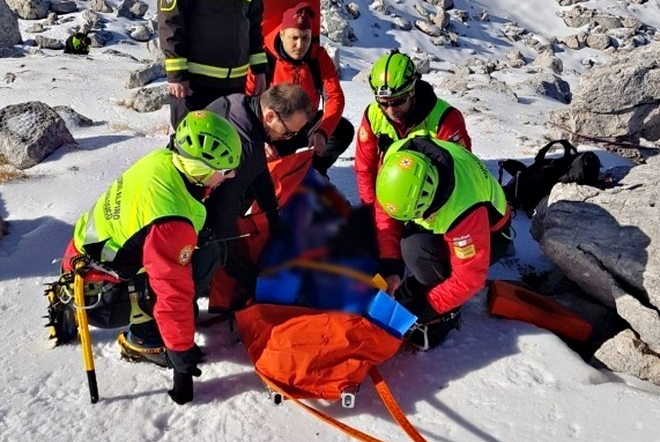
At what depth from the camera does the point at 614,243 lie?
3846mm

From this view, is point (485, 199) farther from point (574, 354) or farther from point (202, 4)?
point (202, 4)

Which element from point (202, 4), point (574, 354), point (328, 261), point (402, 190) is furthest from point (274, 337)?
point (202, 4)

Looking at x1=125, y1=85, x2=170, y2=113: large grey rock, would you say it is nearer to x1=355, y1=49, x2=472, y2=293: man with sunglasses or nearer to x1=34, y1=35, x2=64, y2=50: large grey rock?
x1=355, y1=49, x2=472, y2=293: man with sunglasses

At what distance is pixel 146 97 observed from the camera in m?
8.26

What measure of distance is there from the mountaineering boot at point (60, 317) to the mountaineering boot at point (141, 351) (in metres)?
0.33

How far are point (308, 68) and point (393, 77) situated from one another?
90 centimetres

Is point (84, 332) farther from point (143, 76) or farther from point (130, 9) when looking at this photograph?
point (130, 9)

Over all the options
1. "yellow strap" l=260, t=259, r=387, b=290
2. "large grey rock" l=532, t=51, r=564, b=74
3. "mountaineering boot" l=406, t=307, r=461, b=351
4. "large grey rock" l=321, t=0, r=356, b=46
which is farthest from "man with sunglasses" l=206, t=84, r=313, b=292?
"large grey rock" l=321, t=0, r=356, b=46

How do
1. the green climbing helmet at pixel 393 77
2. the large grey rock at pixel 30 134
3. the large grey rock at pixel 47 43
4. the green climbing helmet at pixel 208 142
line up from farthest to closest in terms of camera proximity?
the large grey rock at pixel 47 43 → the large grey rock at pixel 30 134 → the green climbing helmet at pixel 393 77 → the green climbing helmet at pixel 208 142

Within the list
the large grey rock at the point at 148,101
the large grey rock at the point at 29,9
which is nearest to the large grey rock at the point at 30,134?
the large grey rock at the point at 148,101

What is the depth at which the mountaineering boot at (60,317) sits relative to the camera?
3105mm

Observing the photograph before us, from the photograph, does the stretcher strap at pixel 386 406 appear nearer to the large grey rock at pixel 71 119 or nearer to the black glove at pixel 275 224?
the black glove at pixel 275 224

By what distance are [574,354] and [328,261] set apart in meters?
1.59

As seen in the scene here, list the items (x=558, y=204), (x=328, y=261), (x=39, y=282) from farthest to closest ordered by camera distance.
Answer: (x=558, y=204), (x=39, y=282), (x=328, y=261)
